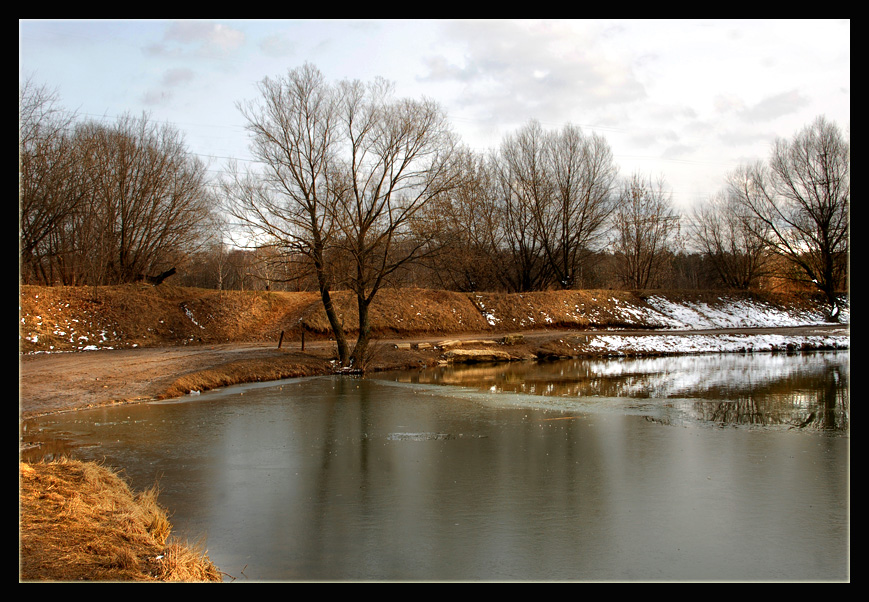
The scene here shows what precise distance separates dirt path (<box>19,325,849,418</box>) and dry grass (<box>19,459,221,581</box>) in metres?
4.06

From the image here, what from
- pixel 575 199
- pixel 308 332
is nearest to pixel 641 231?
pixel 575 199

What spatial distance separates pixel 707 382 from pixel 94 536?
693 inches

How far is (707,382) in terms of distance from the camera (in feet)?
62.7

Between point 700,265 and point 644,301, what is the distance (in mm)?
20031

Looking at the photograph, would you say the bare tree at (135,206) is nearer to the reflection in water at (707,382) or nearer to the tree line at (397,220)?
the tree line at (397,220)

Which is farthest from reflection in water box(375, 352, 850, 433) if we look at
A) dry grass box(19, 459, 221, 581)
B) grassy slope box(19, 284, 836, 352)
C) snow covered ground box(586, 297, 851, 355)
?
dry grass box(19, 459, 221, 581)

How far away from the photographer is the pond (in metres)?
6.07

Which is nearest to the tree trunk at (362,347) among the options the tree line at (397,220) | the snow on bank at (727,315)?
the tree line at (397,220)

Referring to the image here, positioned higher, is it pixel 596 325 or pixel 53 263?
pixel 53 263

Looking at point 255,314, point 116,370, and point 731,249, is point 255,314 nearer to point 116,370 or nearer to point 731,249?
point 116,370

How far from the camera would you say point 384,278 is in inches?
832

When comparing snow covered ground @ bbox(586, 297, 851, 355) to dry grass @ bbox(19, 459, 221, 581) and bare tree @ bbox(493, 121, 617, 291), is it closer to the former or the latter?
bare tree @ bbox(493, 121, 617, 291)
